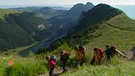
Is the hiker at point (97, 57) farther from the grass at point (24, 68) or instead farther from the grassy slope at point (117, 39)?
the grassy slope at point (117, 39)

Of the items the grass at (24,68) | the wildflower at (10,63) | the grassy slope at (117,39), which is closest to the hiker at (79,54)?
the grass at (24,68)

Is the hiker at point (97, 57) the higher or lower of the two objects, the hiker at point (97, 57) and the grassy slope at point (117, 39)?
the higher

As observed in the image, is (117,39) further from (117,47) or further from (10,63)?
(10,63)

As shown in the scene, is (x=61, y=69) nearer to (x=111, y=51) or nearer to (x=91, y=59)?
(x=91, y=59)

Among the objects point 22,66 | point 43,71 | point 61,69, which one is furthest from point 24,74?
point 61,69

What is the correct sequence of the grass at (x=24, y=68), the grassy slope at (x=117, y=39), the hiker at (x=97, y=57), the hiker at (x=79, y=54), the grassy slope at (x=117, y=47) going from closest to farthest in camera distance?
the grassy slope at (x=117, y=47)
the grass at (x=24, y=68)
the hiker at (x=97, y=57)
the hiker at (x=79, y=54)
the grassy slope at (x=117, y=39)

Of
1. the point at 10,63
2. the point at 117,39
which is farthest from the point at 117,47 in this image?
the point at 10,63

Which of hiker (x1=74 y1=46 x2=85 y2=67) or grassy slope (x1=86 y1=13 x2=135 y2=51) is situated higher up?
hiker (x1=74 y1=46 x2=85 y2=67)

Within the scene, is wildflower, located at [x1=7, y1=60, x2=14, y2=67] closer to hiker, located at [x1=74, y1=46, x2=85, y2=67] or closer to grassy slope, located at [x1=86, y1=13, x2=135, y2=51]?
hiker, located at [x1=74, y1=46, x2=85, y2=67]

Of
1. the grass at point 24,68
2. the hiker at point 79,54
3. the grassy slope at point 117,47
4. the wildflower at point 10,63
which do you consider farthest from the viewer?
the hiker at point 79,54

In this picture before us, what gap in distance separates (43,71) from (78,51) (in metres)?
2.96

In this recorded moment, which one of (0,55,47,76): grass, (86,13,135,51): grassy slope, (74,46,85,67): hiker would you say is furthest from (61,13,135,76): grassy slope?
(0,55,47,76): grass

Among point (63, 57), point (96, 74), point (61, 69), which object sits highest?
point (96, 74)

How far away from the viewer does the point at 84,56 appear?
22.9 m
